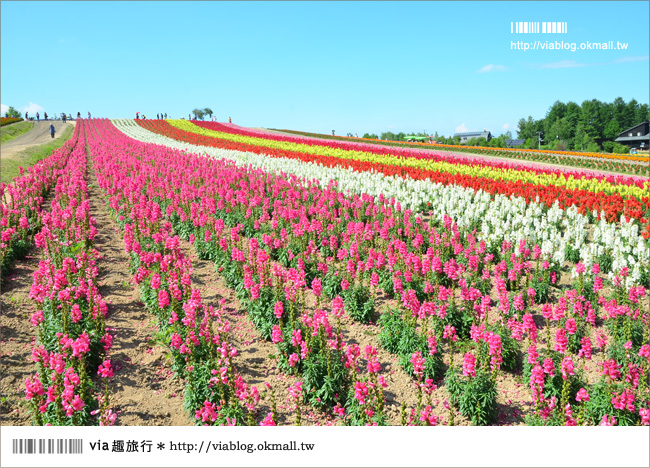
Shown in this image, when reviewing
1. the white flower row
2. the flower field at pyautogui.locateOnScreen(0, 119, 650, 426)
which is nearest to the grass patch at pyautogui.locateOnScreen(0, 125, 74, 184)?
the flower field at pyautogui.locateOnScreen(0, 119, 650, 426)

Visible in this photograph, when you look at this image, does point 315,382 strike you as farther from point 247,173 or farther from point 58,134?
point 58,134

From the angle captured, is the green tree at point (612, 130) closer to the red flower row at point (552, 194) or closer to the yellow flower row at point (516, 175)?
the yellow flower row at point (516, 175)

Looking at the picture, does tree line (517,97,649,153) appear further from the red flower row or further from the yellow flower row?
the red flower row

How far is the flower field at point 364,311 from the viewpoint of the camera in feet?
16.1

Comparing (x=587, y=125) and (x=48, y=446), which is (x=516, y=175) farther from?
(x=587, y=125)

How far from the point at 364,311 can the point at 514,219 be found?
6.44m

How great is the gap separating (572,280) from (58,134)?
61.6m

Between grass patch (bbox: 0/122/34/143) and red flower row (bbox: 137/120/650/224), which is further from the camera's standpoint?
grass patch (bbox: 0/122/34/143)

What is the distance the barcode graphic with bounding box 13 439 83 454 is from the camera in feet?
Result: 11.4

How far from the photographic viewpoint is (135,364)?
632 centimetres

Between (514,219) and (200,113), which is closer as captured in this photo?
(514,219)

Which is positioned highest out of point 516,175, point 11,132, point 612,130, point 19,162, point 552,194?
point 612,130

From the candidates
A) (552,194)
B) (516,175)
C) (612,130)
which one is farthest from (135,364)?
(612,130)

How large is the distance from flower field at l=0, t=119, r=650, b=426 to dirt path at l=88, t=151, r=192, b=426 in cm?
15
